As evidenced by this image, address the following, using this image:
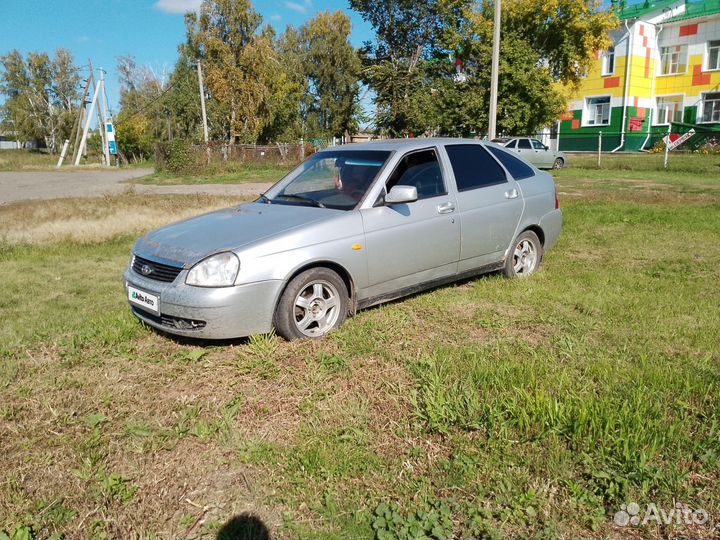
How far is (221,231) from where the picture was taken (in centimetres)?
441

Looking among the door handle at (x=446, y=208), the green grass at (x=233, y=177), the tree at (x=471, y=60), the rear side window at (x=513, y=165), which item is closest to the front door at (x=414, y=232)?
the door handle at (x=446, y=208)

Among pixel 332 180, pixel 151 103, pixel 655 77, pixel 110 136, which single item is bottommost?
pixel 332 180

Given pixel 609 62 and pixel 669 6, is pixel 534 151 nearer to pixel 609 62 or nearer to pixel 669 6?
pixel 609 62

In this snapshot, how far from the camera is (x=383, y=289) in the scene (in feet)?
15.8

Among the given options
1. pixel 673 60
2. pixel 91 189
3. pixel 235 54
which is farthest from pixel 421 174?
pixel 673 60

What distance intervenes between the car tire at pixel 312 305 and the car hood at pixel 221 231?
1.40 feet

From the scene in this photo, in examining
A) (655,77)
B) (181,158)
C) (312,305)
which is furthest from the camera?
(655,77)

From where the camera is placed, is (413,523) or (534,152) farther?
(534,152)

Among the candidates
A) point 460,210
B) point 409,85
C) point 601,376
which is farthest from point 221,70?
point 601,376

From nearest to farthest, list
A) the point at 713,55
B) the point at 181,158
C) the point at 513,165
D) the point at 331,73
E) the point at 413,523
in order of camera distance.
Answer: the point at 413,523
the point at 513,165
the point at 181,158
the point at 713,55
the point at 331,73

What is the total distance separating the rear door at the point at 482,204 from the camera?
543 centimetres

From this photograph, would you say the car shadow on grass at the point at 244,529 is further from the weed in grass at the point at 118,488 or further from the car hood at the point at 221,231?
the car hood at the point at 221,231

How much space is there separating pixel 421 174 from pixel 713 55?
4346 centimetres

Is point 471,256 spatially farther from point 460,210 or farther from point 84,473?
point 84,473
